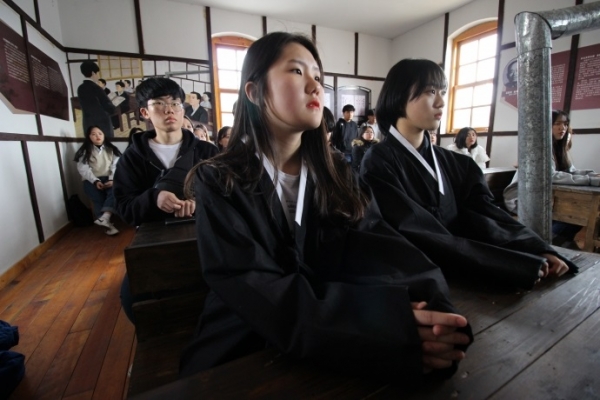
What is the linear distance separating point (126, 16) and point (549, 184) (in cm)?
696

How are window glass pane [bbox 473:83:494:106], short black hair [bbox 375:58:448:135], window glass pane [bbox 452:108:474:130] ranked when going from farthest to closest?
window glass pane [bbox 452:108:474:130]
window glass pane [bbox 473:83:494:106]
short black hair [bbox 375:58:448:135]

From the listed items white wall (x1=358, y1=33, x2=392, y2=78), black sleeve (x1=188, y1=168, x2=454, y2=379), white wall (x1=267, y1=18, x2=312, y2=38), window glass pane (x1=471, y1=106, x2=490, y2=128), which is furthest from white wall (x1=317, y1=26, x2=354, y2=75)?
black sleeve (x1=188, y1=168, x2=454, y2=379)

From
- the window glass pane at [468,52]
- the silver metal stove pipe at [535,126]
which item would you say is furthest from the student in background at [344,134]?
the silver metal stove pipe at [535,126]

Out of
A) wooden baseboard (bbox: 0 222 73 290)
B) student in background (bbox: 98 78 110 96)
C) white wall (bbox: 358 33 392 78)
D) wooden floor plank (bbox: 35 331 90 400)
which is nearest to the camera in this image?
wooden floor plank (bbox: 35 331 90 400)

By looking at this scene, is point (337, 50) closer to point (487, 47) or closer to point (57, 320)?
point (487, 47)

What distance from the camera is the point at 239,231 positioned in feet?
2.46

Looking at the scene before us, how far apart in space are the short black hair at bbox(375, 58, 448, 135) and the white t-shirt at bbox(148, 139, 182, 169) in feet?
4.19

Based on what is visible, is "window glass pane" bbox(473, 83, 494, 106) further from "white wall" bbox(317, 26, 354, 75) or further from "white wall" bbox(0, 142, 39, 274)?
"white wall" bbox(0, 142, 39, 274)

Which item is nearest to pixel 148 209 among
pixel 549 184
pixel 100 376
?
pixel 100 376

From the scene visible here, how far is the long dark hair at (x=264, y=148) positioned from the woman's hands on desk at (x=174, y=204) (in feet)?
2.01

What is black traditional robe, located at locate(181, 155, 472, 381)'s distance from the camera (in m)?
0.55

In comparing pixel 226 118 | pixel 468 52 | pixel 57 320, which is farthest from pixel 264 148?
pixel 468 52

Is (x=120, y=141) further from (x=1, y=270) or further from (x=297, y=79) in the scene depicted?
(x=297, y=79)

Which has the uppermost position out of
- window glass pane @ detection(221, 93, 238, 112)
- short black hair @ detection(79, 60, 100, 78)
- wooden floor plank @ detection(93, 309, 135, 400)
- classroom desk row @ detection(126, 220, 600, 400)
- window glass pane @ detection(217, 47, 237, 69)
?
window glass pane @ detection(217, 47, 237, 69)
